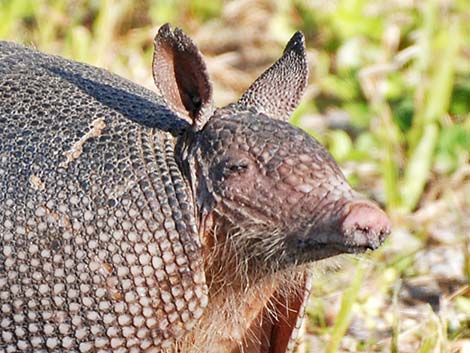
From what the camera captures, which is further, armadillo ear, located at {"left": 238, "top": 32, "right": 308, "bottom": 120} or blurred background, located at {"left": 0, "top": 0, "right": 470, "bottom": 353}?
blurred background, located at {"left": 0, "top": 0, "right": 470, "bottom": 353}

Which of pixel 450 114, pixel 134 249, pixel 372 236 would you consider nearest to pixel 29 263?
pixel 134 249

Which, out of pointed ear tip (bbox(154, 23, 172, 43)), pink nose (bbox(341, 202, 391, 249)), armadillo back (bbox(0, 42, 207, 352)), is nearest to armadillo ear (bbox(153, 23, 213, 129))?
pointed ear tip (bbox(154, 23, 172, 43))

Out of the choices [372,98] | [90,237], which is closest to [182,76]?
[90,237]

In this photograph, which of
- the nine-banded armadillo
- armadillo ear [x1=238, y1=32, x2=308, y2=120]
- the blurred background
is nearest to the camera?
the nine-banded armadillo

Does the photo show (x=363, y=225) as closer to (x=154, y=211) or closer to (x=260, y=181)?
(x=260, y=181)

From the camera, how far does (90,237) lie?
3887 millimetres

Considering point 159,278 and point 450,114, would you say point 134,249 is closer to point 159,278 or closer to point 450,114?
point 159,278

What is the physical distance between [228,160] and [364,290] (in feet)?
7.18

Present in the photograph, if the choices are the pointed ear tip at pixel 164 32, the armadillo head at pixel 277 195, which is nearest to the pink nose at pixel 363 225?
the armadillo head at pixel 277 195

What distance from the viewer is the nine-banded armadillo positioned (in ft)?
12.7

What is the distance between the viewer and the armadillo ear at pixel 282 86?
170 inches

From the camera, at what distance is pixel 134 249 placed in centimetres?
390

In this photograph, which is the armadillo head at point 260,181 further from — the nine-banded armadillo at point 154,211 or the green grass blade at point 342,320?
the green grass blade at point 342,320

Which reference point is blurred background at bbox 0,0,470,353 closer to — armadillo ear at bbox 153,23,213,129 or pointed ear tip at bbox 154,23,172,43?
armadillo ear at bbox 153,23,213,129
